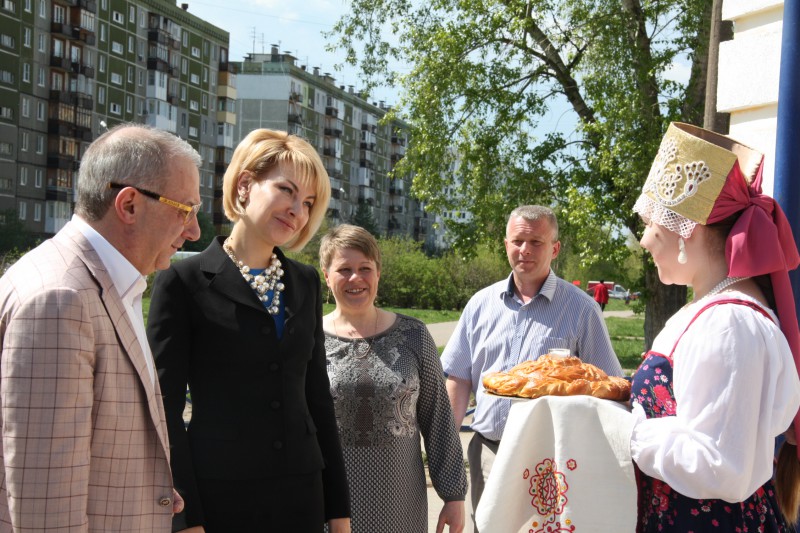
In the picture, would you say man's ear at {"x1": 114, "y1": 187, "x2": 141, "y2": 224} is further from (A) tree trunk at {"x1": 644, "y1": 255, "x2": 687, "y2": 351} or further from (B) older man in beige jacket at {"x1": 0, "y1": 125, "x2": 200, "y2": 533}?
(A) tree trunk at {"x1": 644, "y1": 255, "x2": 687, "y2": 351}

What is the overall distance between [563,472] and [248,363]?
1.11 meters

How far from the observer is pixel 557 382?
11.3ft

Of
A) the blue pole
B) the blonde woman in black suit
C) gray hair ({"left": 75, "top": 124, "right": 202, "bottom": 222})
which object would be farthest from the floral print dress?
gray hair ({"left": 75, "top": 124, "right": 202, "bottom": 222})

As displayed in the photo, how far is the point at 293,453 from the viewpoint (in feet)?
10.5

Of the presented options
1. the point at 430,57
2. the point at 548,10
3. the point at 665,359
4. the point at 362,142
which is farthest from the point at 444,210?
the point at 362,142

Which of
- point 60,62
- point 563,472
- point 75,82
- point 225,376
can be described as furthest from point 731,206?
point 75,82

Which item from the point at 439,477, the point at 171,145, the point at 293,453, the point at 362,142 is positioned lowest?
the point at 439,477

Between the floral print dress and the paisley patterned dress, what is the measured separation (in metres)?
1.34

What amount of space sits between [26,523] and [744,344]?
79.2 inches

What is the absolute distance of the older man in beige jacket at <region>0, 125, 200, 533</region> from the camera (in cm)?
208

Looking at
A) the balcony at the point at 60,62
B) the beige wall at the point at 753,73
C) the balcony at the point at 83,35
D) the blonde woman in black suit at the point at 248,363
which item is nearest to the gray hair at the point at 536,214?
the beige wall at the point at 753,73

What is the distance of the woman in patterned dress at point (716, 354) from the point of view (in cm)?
274

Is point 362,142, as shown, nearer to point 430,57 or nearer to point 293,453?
point 430,57

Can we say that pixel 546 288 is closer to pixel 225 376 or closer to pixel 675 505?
pixel 675 505
